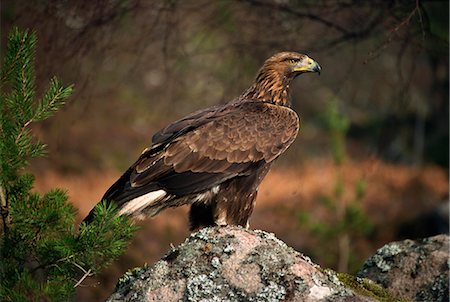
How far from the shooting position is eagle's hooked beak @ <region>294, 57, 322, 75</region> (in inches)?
255

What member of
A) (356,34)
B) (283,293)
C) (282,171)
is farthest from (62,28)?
(282,171)

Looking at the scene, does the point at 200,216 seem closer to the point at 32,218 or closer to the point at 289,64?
the point at 289,64

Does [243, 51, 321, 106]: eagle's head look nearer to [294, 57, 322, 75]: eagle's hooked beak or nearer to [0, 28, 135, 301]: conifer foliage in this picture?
[294, 57, 322, 75]: eagle's hooked beak

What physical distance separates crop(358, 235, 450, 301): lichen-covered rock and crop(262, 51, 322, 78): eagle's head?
6.20 feet

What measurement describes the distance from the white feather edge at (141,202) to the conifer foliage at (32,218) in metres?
1.39

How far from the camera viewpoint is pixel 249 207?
5891mm

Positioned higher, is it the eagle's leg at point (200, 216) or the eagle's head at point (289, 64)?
the eagle's head at point (289, 64)

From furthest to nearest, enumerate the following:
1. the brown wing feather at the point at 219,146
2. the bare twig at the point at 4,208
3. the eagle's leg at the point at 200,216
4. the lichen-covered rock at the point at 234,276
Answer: the eagle's leg at the point at 200,216, the brown wing feather at the point at 219,146, the bare twig at the point at 4,208, the lichen-covered rock at the point at 234,276

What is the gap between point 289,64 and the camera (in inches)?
260

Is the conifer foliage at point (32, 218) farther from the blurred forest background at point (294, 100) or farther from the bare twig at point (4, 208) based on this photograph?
the blurred forest background at point (294, 100)

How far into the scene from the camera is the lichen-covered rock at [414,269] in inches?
193

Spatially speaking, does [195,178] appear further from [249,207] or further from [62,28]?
[62,28]

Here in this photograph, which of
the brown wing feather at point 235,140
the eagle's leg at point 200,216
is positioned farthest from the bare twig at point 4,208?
the eagle's leg at point 200,216

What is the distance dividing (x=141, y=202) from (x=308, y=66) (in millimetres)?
1887
